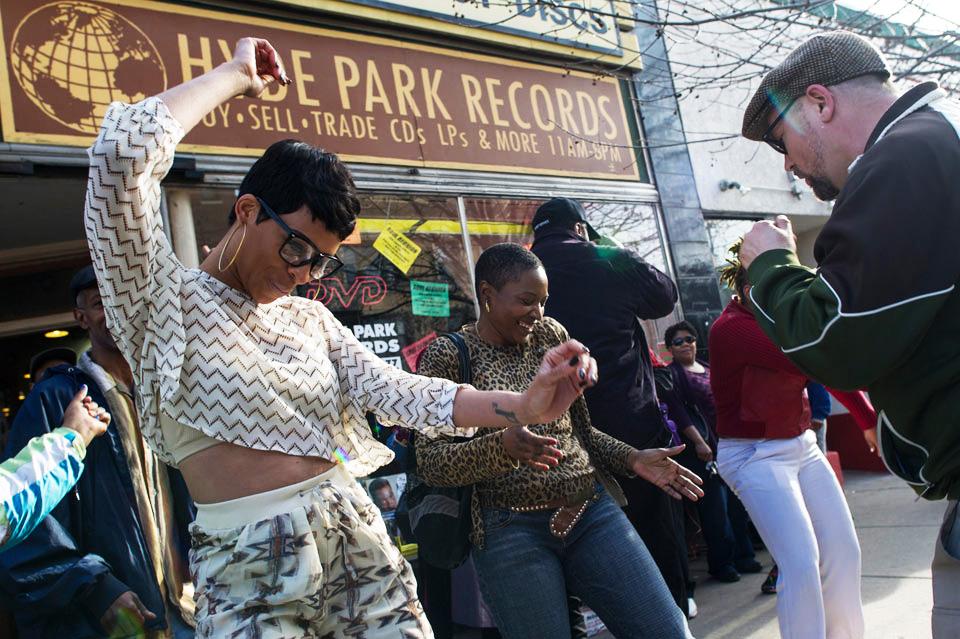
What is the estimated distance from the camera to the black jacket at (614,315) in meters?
4.18

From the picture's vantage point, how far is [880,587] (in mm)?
5219

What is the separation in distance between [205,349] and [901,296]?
1.66 meters

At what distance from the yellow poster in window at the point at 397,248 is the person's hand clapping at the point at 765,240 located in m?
3.97

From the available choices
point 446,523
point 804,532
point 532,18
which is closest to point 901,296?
point 446,523

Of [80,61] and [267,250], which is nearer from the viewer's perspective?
[267,250]

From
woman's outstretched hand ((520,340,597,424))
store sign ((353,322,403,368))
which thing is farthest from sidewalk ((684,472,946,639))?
woman's outstretched hand ((520,340,597,424))

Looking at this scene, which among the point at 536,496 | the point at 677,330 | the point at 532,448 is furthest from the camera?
the point at 677,330

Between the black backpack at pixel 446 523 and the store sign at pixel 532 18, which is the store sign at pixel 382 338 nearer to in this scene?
the store sign at pixel 532 18

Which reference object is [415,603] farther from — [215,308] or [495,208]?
[495,208]

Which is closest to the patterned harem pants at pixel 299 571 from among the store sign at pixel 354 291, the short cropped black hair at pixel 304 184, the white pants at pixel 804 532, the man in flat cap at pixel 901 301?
the short cropped black hair at pixel 304 184

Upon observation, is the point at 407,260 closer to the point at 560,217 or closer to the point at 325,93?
the point at 325,93

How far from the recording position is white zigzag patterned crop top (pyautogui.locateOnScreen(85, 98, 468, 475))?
1.79m

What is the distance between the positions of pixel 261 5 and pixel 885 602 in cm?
Answer: 575

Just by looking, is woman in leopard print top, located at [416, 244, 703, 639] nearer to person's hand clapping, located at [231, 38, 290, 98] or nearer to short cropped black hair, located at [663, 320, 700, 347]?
person's hand clapping, located at [231, 38, 290, 98]
